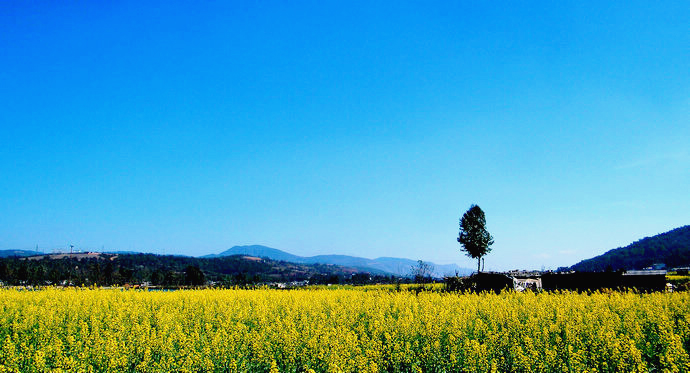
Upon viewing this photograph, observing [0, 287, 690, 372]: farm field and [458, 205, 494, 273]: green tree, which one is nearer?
[0, 287, 690, 372]: farm field

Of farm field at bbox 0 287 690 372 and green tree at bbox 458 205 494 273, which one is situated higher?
green tree at bbox 458 205 494 273

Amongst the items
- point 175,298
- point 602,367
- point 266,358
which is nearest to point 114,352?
point 266,358

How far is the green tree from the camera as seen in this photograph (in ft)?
220

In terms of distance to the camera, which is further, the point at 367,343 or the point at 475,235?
the point at 475,235

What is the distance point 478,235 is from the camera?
67125 mm

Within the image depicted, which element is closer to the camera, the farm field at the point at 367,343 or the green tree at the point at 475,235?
the farm field at the point at 367,343

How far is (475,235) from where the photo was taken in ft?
221

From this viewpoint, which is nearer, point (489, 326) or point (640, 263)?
point (489, 326)

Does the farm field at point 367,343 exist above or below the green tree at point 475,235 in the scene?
below

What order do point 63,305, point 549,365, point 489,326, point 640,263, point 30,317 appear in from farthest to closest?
point 640,263 → point 63,305 → point 30,317 → point 489,326 → point 549,365

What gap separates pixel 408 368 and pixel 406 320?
132 inches

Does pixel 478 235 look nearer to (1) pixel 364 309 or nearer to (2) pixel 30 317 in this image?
(1) pixel 364 309

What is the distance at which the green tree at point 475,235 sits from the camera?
67.1 meters

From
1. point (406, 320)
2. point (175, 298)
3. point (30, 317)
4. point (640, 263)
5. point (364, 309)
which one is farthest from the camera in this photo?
point (640, 263)
